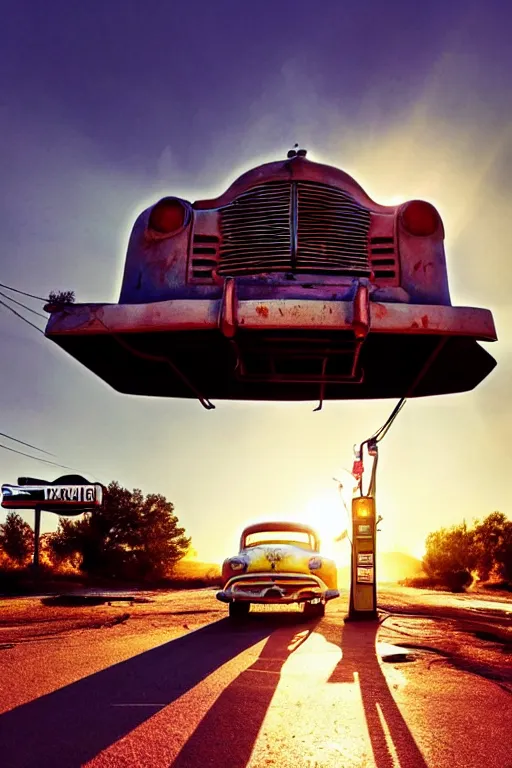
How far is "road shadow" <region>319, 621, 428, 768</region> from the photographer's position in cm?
A: 321

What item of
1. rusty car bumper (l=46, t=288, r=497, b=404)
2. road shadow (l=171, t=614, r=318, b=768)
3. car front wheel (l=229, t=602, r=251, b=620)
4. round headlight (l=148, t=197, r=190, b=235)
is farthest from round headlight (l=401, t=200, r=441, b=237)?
car front wheel (l=229, t=602, r=251, b=620)

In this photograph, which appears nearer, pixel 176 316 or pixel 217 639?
pixel 176 316

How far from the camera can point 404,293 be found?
5.89 meters

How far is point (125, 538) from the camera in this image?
51.3 m

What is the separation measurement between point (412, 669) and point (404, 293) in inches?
124

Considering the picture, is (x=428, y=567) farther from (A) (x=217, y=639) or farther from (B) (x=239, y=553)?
(A) (x=217, y=639)

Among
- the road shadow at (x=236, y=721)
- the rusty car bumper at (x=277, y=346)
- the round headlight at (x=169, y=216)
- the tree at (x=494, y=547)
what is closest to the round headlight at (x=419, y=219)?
the rusty car bumper at (x=277, y=346)

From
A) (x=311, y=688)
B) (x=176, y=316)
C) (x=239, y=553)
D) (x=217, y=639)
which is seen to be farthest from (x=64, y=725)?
(x=239, y=553)

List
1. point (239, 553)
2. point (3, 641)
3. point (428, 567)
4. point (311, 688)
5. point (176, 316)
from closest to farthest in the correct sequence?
point (311, 688) → point (176, 316) → point (3, 641) → point (239, 553) → point (428, 567)

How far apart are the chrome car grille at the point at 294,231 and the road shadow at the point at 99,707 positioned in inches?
132

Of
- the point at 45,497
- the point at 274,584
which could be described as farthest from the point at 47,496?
the point at 274,584

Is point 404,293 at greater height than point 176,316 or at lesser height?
greater

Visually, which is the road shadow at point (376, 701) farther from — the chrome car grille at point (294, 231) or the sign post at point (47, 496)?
the sign post at point (47, 496)

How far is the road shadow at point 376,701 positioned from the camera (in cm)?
321
